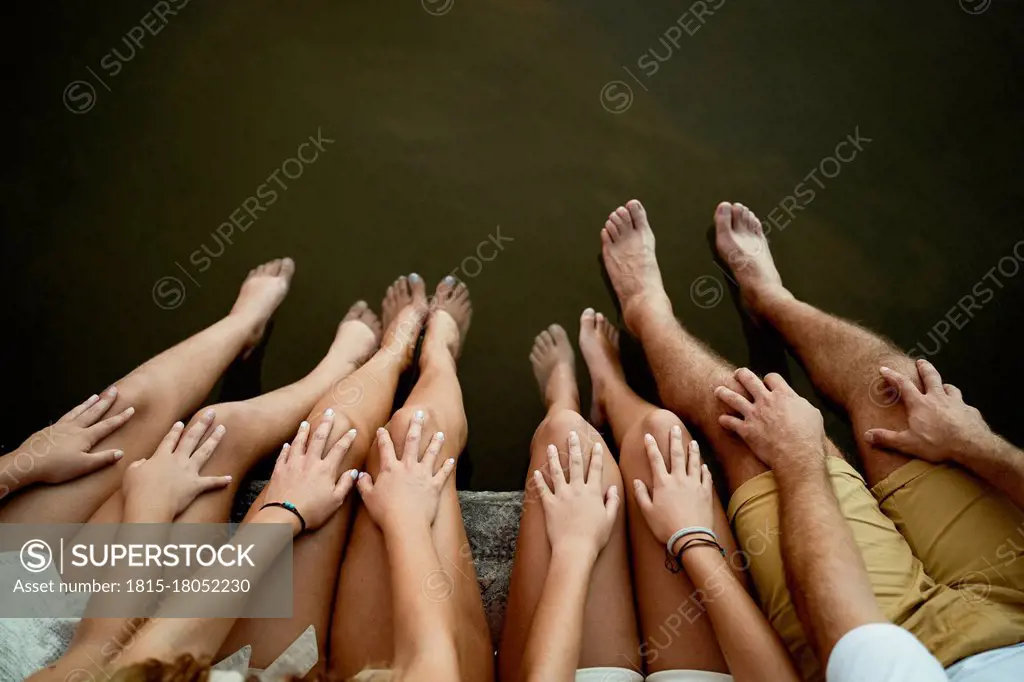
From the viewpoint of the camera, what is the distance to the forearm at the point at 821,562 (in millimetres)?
886

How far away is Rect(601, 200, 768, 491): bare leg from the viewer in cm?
130

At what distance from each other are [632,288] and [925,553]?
0.89 m

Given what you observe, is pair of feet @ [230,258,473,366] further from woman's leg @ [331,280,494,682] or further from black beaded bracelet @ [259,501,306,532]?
black beaded bracelet @ [259,501,306,532]

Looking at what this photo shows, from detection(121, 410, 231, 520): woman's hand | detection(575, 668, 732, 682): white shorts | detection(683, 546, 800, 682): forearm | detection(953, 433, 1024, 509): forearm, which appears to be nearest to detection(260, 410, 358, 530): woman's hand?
detection(121, 410, 231, 520): woman's hand

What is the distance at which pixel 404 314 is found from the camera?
1.72 m

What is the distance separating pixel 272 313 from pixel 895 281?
1.68 m

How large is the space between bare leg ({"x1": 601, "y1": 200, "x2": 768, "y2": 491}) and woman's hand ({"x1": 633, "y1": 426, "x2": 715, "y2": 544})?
0.34ft

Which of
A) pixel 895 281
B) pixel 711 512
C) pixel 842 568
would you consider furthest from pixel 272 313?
pixel 895 281

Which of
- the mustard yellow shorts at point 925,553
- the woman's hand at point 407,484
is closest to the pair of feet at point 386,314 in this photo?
the woman's hand at point 407,484

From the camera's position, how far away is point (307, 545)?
3.70 feet

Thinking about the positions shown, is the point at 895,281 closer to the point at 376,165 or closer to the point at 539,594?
the point at 539,594

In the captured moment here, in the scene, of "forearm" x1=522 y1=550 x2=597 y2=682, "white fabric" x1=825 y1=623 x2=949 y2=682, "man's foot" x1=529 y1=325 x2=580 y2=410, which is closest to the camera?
"white fabric" x1=825 y1=623 x2=949 y2=682

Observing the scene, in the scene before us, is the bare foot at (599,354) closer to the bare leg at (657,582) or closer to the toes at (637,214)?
the bare leg at (657,582)

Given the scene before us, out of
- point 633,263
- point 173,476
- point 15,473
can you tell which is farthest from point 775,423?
point 15,473
